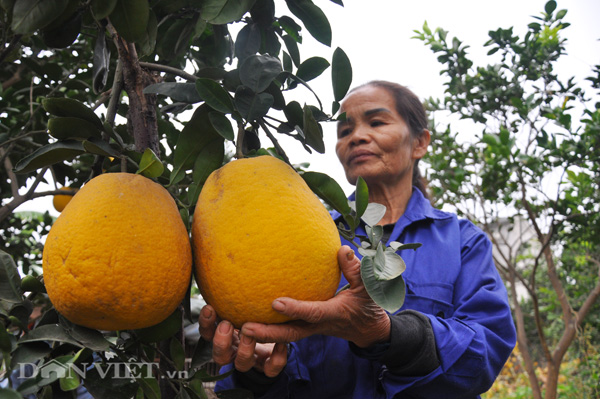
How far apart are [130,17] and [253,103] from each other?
0.23 meters

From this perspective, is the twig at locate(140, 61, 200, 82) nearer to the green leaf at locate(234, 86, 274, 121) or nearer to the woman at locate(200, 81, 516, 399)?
the green leaf at locate(234, 86, 274, 121)

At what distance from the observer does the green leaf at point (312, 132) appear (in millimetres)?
806

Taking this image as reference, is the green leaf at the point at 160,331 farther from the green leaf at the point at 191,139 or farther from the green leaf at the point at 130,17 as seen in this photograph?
the green leaf at the point at 130,17

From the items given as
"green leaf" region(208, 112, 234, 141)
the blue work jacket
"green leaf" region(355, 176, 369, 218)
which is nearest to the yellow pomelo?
the blue work jacket

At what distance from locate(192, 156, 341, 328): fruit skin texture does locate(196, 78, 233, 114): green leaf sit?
11cm

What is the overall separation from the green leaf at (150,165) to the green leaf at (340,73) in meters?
0.36

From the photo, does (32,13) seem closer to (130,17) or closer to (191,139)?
(130,17)

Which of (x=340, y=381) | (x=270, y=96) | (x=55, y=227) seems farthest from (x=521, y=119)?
(x=55, y=227)

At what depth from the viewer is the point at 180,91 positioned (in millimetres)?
840

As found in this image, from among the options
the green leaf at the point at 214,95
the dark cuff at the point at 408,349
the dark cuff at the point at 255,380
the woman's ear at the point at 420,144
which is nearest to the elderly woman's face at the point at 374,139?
the woman's ear at the point at 420,144

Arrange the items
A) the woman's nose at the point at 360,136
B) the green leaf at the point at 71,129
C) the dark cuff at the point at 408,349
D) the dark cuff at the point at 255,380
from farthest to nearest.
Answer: the woman's nose at the point at 360,136, the dark cuff at the point at 255,380, the dark cuff at the point at 408,349, the green leaf at the point at 71,129

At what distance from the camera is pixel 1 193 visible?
1929 mm

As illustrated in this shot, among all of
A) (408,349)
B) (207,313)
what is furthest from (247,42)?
(408,349)

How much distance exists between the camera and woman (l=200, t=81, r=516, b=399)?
34.2 inches
